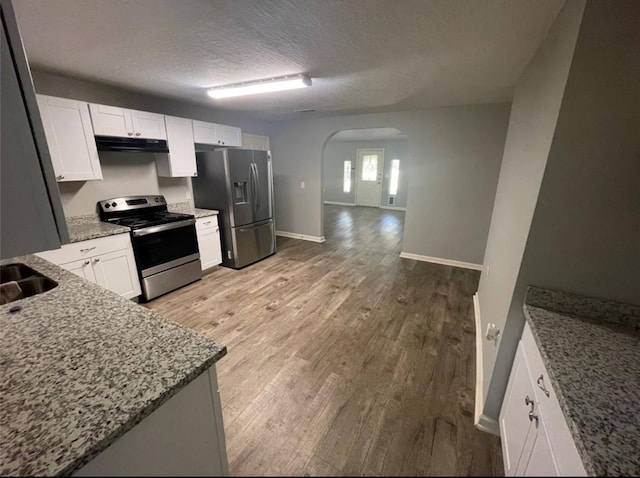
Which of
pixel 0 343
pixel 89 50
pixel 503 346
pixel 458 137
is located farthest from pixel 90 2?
pixel 458 137

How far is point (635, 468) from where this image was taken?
605 mm

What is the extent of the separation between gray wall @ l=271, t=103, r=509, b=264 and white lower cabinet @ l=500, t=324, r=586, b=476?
111 inches

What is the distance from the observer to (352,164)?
8.62 metres

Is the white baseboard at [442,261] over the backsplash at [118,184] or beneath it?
beneath

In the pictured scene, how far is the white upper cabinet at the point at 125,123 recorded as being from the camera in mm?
2526

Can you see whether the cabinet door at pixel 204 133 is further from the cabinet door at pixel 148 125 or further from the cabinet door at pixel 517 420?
the cabinet door at pixel 517 420

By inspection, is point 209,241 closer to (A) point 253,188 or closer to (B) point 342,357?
(A) point 253,188

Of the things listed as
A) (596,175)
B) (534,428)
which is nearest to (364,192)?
(596,175)

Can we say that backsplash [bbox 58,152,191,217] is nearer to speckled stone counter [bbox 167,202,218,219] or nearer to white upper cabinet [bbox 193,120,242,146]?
speckled stone counter [bbox 167,202,218,219]

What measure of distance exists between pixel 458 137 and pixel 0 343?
14.5ft

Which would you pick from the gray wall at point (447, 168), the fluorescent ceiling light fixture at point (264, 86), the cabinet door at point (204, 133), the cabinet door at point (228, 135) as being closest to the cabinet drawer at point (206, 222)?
the cabinet door at point (204, 133)

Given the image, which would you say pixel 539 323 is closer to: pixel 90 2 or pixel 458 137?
pixel 90 2

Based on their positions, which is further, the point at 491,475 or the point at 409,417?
the point at 409,417

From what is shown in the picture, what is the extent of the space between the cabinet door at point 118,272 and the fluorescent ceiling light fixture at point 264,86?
1925 mm
